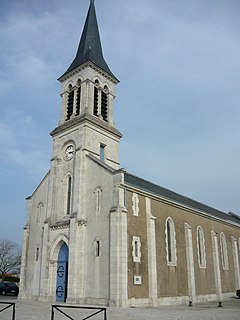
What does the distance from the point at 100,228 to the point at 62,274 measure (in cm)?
461

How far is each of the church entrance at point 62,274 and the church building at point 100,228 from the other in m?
0.07

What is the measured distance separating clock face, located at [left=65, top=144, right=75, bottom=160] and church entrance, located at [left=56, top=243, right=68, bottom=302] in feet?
21.3

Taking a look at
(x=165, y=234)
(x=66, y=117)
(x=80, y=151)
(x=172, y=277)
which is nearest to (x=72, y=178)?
(x=80, y=151)

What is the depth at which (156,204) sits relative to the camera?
2331 cm

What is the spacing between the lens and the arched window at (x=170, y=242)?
2361 centimetres

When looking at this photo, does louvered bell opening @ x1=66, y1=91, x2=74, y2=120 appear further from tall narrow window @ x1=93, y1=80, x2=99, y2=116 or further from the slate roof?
the slate roof

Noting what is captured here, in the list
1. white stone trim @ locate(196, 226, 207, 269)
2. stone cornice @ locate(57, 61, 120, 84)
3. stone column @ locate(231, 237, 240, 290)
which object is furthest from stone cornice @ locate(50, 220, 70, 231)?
stone column @ locate(231, 237, 240, 290)

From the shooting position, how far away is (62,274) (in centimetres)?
2173

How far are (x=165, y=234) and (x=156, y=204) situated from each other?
7.60 feet

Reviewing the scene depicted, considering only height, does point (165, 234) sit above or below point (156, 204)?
below

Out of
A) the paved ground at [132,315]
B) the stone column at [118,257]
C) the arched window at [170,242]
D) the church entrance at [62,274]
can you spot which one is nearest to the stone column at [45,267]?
the church entrance at [62,274]

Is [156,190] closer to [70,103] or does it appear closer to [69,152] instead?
[69,152]

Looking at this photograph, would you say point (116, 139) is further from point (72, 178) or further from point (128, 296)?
point (128, 296)

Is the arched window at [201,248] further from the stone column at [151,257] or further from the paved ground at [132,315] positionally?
the paved ground at [132,315]
